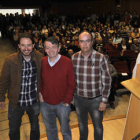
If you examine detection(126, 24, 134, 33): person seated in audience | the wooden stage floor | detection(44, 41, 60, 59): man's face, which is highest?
detection(126, 24, 134, 33): person seated in audience

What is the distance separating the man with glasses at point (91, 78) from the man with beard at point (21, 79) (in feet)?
1.42

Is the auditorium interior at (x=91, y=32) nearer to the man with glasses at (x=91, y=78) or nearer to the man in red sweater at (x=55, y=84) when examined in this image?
the man with glasses at (x=91, y=78)

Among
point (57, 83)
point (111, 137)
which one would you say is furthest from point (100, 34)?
point (57, 83)

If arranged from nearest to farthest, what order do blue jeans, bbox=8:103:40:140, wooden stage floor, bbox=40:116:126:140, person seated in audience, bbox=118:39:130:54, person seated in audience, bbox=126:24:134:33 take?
blue jeans, bbox=8:103:40:140
wooden stage floor, bbox=40:116:126:140
person seated in audience, bbox=118:39:130:54
person seated in audience, bbox=126:24:134:33

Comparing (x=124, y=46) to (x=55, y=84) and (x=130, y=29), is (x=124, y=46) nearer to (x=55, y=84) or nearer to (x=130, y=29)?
(x=130, y=29)

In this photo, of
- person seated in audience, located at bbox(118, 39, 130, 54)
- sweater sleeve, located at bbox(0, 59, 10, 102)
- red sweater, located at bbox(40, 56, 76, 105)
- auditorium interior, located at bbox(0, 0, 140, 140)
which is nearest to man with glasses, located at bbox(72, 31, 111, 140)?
red sweater, located at bbox(40, 56, 76, 105)

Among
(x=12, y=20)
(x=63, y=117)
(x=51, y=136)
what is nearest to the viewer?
(x=63, y=117)

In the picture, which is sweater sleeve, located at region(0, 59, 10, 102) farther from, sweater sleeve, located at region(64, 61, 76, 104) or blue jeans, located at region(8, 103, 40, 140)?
sweater sleeve, located at region(64, 61, 76, 104)

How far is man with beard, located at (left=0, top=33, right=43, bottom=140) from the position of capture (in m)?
1.78

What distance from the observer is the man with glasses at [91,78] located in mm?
1838

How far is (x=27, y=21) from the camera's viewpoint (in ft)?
39.4

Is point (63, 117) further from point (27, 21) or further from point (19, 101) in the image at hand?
point (27, 21)

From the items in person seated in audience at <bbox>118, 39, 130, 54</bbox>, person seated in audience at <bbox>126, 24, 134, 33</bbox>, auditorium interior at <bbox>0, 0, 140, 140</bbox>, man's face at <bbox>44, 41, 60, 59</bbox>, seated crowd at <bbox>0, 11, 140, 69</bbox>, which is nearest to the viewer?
man's face at <bbox>44, 41, 60, 59</bbox>

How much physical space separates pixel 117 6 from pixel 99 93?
13.5m
